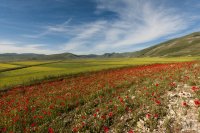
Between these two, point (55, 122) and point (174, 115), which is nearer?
Result: point (174, 115)

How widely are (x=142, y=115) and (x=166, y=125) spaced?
61.6 inches

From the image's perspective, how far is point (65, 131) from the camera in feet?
25.0

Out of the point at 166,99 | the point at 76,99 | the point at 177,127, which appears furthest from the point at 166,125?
the point at 76,99

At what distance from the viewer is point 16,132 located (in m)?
7.78

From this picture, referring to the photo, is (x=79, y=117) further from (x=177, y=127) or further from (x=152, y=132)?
(x=177, y=127)

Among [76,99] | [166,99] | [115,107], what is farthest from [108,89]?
[166,99]

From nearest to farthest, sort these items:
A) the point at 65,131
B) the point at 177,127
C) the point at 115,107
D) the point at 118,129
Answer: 1. the point at 177,127
2. the point at 118,129
3. the point at 65,131
4. the point at 115,107

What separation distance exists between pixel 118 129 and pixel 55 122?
392cm

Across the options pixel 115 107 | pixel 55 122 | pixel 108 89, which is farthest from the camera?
pixel 108 89

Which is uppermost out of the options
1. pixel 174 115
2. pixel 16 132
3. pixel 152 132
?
pixel 174 115

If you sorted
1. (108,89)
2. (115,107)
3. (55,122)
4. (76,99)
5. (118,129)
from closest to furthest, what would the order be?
1. (118,129)
2. (55,122)
3. (115,107)
4. (76,99)
5. (108,89)

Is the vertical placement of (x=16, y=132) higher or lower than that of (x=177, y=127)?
lower

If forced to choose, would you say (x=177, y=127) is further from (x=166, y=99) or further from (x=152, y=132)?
(x=166, y=99)

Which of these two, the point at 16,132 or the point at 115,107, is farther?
the point at 115,107
